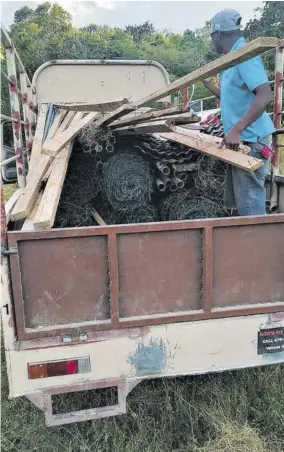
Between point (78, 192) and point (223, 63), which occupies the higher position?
point (223, 63)

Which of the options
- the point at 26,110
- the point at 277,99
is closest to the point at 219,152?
the point at 277,99

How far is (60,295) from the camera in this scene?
2.29m

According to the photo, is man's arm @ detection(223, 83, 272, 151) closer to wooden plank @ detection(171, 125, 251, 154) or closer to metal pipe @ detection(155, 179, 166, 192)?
wooden plank @ detection(171, 125, 251, 154)

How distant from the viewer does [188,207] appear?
3.17 m

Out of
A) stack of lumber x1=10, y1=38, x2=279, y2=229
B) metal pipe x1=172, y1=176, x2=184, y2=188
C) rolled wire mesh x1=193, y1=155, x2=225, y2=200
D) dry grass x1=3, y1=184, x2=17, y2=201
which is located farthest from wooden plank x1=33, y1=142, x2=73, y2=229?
dry grass x1=3, y1=184, x2=17, y2=201

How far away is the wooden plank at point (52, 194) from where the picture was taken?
2197mm

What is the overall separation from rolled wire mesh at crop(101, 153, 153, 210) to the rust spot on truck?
111cm

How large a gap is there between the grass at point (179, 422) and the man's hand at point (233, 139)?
1560mm

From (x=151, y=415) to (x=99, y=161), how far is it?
1.78 meters

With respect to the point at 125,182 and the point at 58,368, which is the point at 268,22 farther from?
the point at 58,368

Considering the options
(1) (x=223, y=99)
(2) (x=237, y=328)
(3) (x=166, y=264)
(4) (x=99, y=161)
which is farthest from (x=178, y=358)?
(1) (x=223, y=99)

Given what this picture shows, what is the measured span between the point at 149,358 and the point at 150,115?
1627 millimetres

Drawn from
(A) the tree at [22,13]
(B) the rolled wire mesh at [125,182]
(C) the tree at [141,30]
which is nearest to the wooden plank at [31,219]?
(B) the rolled wire mesh at [125,182]

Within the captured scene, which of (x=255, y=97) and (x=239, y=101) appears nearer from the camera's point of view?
(x=255, y=97)
